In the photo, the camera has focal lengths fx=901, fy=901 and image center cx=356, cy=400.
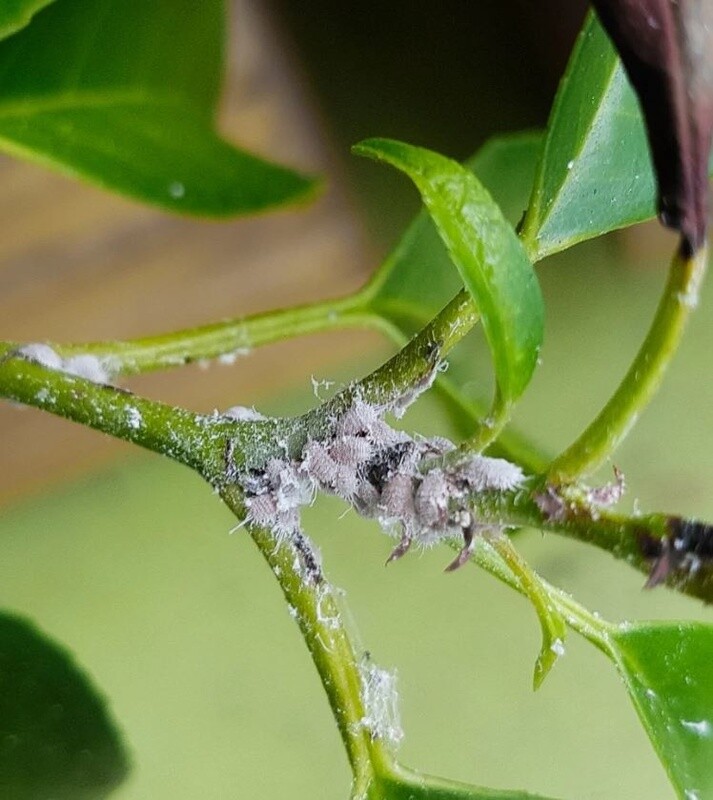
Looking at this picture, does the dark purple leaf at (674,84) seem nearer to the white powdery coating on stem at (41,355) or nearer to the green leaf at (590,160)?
the green leaf at (590,160)

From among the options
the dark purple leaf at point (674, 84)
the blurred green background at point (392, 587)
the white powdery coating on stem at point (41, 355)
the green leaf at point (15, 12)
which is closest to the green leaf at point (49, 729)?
the blurred green background at point (392, 587)

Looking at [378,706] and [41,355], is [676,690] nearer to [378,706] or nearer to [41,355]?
[378,706]

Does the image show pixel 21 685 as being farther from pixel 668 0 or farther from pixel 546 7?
pixel 546 7

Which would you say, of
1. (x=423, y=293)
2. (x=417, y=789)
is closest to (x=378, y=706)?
(x=417, y=789)

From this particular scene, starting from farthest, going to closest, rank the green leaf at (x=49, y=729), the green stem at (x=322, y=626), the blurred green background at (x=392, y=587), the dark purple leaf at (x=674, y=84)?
the blurred green background at (x=392, y=587)
the green leaf at (x=49, y=729)
the green stem at (x=322, y=626)
the dark purple leaf at (x=674, y=84)

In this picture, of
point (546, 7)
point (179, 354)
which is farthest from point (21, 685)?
point (546, 7)

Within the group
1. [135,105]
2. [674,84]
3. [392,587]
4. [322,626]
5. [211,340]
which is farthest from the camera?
[392,587]

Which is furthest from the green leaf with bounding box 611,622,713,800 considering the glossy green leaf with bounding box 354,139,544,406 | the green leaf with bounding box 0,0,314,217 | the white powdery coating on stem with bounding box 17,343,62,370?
the green leaf with bounding box 0,0,314,217

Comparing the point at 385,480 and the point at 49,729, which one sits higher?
the point at 385,480
